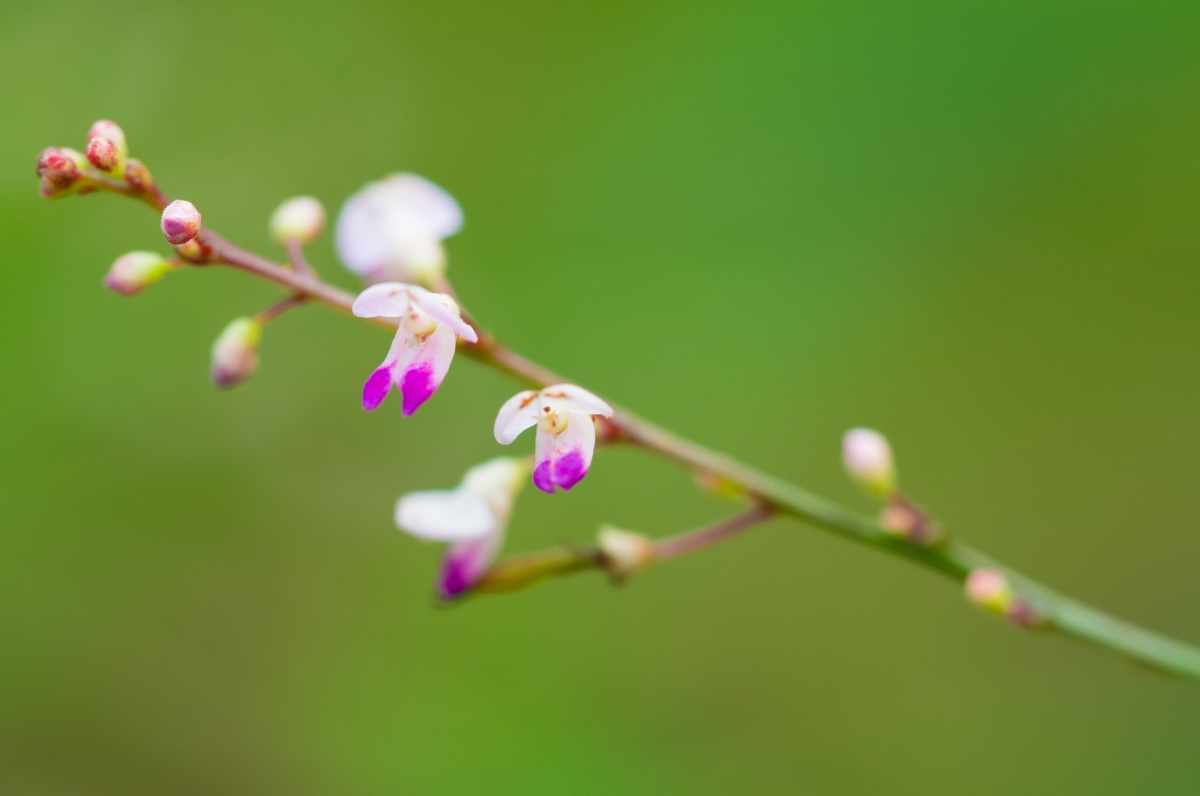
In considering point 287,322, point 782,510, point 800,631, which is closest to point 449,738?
point 800,631

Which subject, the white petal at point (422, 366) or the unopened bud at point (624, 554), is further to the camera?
the unopened bud at point (624, 554)

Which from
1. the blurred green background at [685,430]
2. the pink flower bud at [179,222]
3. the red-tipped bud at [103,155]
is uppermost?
the blurred green background at [685,430]

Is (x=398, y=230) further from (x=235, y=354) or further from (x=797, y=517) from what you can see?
(x=797, y=517)

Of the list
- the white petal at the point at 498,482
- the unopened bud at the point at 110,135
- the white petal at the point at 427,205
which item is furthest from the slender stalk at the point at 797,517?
the white petal at the point at 427,205

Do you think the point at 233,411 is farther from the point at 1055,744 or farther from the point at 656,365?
the point at 1055,744

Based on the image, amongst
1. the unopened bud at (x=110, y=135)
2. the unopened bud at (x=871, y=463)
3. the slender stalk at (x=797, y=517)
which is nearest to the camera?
the unopened bud at (x=110, y=135)

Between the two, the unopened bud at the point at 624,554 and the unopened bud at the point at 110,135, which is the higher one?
the unopened bud at the point at 110,135

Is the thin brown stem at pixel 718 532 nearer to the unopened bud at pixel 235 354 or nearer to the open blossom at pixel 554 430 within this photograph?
the open blossom at pixel 554 430
